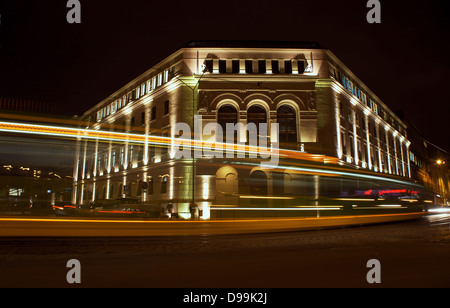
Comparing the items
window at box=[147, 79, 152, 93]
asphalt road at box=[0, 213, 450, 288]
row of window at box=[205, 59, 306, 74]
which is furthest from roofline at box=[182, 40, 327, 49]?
asphalt road at box=[0, 213, 450, 288]

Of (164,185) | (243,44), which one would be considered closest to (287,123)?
(243,44)

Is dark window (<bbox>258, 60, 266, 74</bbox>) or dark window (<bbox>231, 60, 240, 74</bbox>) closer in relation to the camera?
dark window (<bbox>231, 60, 240, 74</bbox>)

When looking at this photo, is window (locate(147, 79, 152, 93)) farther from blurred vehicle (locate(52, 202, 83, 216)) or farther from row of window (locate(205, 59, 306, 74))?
blurred vehicle (locate(52, 202, 83, 216))

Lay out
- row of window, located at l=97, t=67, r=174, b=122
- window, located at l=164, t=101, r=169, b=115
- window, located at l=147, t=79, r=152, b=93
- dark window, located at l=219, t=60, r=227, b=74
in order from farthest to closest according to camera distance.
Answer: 1. window, located at l=147, t=79, r=152, b=93
2. row of window, located at l=97, t=67, r=174, b=122
3. window, located at l=164, t=101, r=169, b=115
4. dark window, located at l=219, t=60, r=227, b=74

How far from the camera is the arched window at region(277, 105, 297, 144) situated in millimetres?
30484

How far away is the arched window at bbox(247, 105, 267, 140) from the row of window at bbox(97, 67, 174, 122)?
8.42 meters

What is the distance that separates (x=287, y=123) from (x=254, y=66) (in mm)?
6029

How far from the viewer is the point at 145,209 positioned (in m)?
15.6

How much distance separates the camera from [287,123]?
30.7 metres

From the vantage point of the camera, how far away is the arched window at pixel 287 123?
3048cm

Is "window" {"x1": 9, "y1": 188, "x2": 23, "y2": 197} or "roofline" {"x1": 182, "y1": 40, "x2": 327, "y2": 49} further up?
"roofline" {"x1": 182, "y1": 40, "x2": 327, "y2": 49}

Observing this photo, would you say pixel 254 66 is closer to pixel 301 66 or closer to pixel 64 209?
pixel 301 66

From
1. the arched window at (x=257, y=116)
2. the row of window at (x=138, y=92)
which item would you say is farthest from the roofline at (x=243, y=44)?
the arched window at (x=257, y=116)

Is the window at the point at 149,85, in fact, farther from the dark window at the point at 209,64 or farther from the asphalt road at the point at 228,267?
the asphalt road at the point at 228,267
